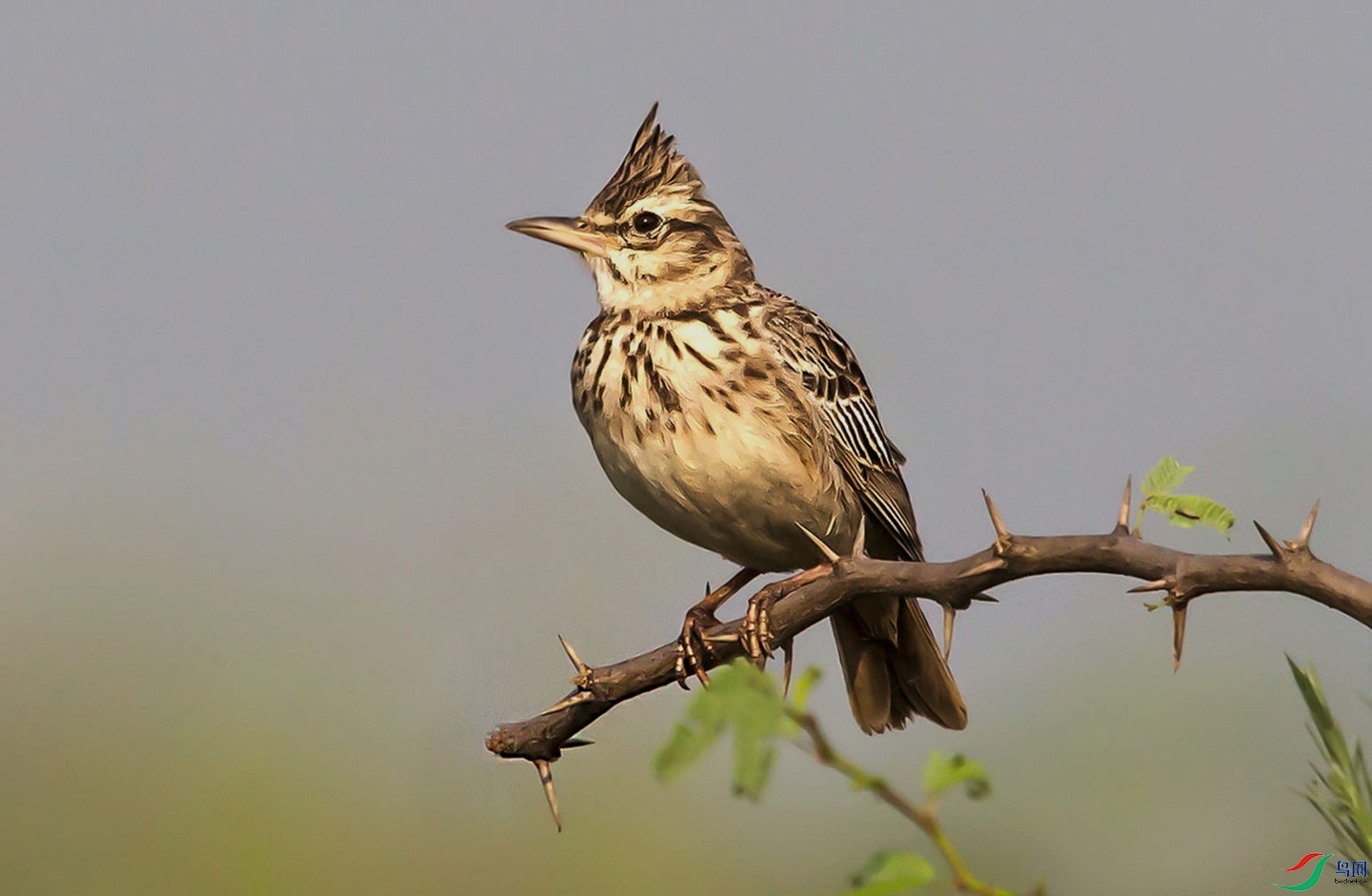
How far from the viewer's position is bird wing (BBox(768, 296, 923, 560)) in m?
6.11

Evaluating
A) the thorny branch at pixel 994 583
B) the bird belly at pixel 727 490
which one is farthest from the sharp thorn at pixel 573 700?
the bird belly at pixel 727 490

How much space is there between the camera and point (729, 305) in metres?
6.35

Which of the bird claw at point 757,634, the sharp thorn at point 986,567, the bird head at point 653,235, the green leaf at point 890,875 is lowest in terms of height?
the bird claw at point 757,634

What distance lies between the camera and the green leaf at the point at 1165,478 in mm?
2711

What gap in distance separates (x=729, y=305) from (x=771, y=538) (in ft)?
3.27

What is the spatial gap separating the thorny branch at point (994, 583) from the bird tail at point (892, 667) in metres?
2.26

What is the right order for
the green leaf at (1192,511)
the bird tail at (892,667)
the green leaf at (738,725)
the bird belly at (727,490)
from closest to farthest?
the green leaf at (738,725) < the green leaf at (1192,511) < the bird belly at (727,490) < the bird tail at (892,667)

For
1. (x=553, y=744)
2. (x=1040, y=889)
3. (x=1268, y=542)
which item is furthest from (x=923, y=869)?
(x=553, y=744)

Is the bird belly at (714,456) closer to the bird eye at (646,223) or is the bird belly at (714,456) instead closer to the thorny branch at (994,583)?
the bird eye at (646,223)

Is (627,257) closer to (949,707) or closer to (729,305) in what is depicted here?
(729,305)

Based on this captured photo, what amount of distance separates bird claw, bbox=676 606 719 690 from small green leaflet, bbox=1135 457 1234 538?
167 cm

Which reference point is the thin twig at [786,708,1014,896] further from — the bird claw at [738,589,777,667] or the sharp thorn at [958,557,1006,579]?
the bird claw at [738,589,777,667]

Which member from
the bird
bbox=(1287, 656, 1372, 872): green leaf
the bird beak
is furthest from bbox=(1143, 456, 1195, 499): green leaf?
the bird beak

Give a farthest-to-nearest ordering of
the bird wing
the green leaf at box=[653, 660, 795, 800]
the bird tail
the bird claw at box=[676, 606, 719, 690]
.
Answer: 1. the bird tail
2. the bird wing
3. the bird claw at box=[676, 606, 719, 690]
4. the green leaf at box=[653, 660, 795, 800]
